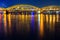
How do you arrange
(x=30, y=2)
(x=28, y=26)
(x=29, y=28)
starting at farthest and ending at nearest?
(x=30, y=2) < (x=28, y=26) < (x=29, y=28)

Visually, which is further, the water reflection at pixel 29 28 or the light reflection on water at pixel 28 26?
the light reflection on water at pixel 28 26

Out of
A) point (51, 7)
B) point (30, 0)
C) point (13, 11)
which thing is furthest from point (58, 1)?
point (13, 11)

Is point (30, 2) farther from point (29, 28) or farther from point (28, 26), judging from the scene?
point (29, 28)

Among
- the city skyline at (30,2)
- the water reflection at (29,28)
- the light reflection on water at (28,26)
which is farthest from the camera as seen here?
the city skyline at (30,2)

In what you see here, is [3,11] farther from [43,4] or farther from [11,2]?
[43,4]

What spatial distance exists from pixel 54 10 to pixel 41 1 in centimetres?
122

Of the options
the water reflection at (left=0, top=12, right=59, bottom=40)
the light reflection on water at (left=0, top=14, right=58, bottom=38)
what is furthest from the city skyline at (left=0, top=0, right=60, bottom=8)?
the water reflection at (left=0, top=12, right=59, bottom=40)

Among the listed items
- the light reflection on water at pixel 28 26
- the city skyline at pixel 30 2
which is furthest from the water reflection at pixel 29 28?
the city skyline at pixel 30 2

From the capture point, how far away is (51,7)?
1377 centimetres

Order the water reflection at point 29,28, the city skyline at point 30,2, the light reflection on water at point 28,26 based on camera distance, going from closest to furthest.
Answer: the water reflection at point 29,28 < the light reflection on water at point 28,26 < the city skyline at point 30,2

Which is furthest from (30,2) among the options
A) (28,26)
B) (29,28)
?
(29,28)

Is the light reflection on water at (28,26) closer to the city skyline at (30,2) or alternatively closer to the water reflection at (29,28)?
the water reflection at (29,28)

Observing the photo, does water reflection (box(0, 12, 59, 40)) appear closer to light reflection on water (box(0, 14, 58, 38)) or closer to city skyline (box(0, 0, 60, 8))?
light reflection on water (box(0, 14, 58, 38))

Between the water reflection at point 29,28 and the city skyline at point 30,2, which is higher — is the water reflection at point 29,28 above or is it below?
below
